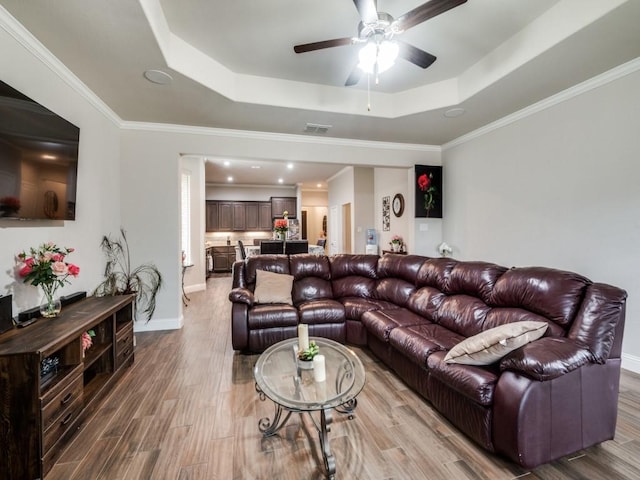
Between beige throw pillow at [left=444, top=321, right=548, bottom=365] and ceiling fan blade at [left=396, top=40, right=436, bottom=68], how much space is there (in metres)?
2.10

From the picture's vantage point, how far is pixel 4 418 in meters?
1.46

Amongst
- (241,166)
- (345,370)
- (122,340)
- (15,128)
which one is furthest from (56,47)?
(241,166)

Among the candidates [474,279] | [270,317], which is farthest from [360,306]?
[474,279]

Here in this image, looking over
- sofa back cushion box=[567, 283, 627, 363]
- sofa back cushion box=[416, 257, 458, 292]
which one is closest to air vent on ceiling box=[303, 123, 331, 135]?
sofa back cushion box=[416, 257, 458, 292]

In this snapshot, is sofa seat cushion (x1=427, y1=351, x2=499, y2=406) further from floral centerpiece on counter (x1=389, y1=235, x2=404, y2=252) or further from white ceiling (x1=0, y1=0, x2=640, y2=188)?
floral centerpiece on counter (x1=389, y1=235, x2=404, y2=252)

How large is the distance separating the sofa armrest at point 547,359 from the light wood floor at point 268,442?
0.57m

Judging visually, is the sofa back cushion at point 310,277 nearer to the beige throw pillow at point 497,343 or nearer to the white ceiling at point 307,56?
the white ceiling at point 307,56

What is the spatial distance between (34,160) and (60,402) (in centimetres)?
167

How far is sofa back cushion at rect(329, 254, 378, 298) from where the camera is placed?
12.3 ft

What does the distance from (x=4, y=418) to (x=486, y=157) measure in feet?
17.5

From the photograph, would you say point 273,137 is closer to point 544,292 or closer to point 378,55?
point 378,55

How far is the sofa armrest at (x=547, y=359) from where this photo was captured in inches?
58.7

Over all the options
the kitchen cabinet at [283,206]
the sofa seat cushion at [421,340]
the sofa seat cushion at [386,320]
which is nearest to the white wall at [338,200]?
the kitchen cabinet at [283,206]

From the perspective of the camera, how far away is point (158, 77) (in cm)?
275
